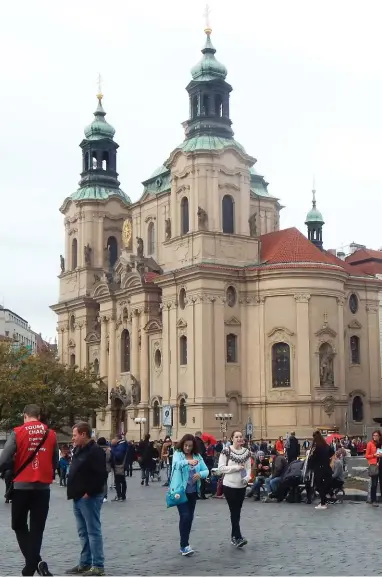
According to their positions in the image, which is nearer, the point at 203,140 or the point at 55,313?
the point at 203,140

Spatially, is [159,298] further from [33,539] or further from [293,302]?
[33,539]

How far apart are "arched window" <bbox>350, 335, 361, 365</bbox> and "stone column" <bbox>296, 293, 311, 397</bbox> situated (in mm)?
Answer: 8143

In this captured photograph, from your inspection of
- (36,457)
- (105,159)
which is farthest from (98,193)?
(36,457)

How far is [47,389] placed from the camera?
64.6 metres

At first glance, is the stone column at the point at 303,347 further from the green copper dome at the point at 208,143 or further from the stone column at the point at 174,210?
the green copper dome at the point at 208,143

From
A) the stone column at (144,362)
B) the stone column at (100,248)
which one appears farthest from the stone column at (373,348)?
the stone column at (100,248)

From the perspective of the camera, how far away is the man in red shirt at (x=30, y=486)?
1095cm

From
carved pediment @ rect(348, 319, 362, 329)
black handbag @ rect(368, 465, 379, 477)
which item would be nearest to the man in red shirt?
black handbag @ rect(368, 465, 379, 477)

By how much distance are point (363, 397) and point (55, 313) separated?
29.1m

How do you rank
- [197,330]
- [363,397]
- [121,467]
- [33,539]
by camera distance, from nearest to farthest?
1. [33,539]
2. [121,467]
3. [197,330]
4. [363,397]

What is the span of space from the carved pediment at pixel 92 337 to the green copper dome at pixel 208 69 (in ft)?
73.8

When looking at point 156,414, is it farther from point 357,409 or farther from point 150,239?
point 150,239

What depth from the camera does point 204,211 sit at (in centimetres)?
6388

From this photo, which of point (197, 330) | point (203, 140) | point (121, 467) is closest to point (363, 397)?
point (197, 330)
